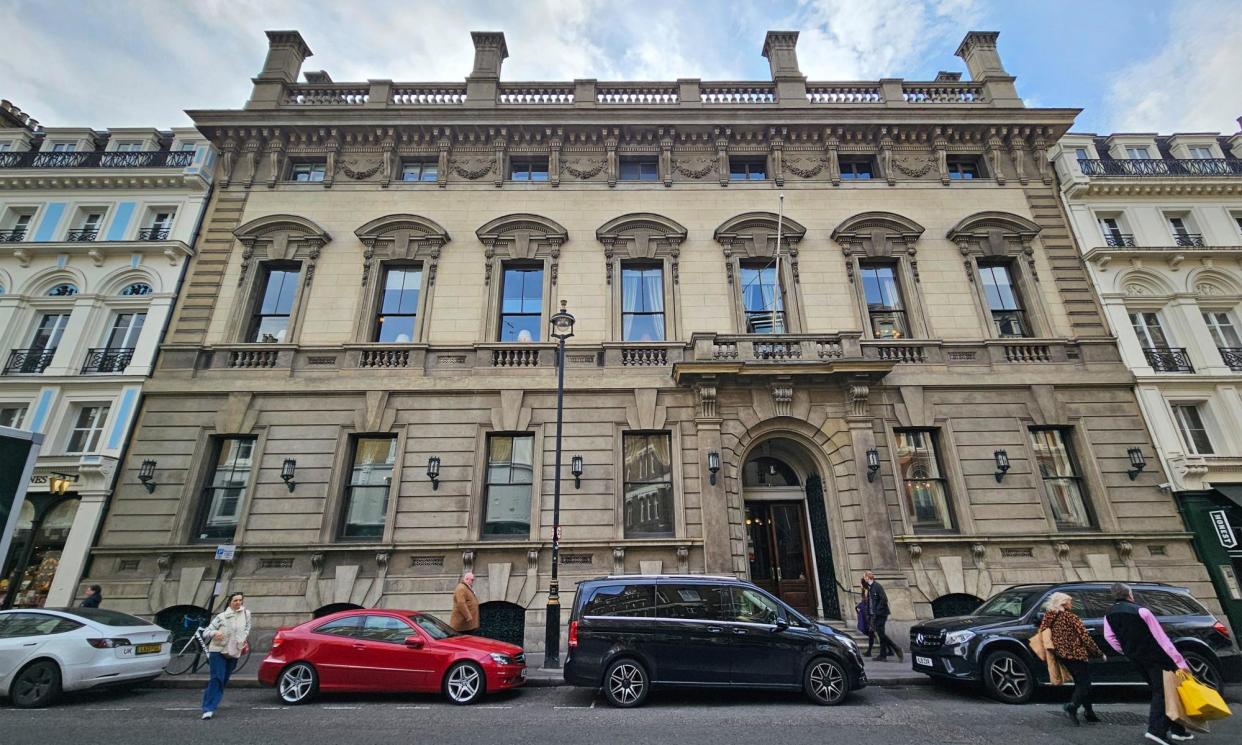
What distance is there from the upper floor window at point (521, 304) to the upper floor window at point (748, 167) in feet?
24.5

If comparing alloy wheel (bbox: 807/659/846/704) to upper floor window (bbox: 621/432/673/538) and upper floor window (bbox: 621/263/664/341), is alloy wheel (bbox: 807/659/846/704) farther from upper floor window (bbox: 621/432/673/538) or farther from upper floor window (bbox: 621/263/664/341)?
upper floor window (bbox: 621/263/664/341)

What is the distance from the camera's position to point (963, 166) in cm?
1808

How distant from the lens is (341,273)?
16.0m

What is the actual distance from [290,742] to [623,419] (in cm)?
933

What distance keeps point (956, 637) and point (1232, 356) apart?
1470cm

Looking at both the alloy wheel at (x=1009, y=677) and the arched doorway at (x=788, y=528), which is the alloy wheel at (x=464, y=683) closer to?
the arched doorway at (x=788, y=528)

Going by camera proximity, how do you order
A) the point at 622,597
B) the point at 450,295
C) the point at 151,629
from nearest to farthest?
the point at 622,597 < the point at 151,629 < the point at 450,295

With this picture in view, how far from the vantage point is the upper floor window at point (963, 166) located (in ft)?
58.8

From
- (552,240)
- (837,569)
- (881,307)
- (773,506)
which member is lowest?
(837,569)

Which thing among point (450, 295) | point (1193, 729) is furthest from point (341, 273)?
point (1193, 729)

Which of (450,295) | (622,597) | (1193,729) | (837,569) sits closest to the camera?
(1193,729)

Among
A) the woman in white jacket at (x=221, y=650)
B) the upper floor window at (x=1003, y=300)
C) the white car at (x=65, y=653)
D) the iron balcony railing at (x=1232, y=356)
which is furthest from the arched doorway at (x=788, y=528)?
the iron balcony railing at (x=1232, y=356)

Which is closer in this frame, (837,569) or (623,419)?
(837,569)

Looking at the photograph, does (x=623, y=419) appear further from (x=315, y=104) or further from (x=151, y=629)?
(x=315, y=104)
